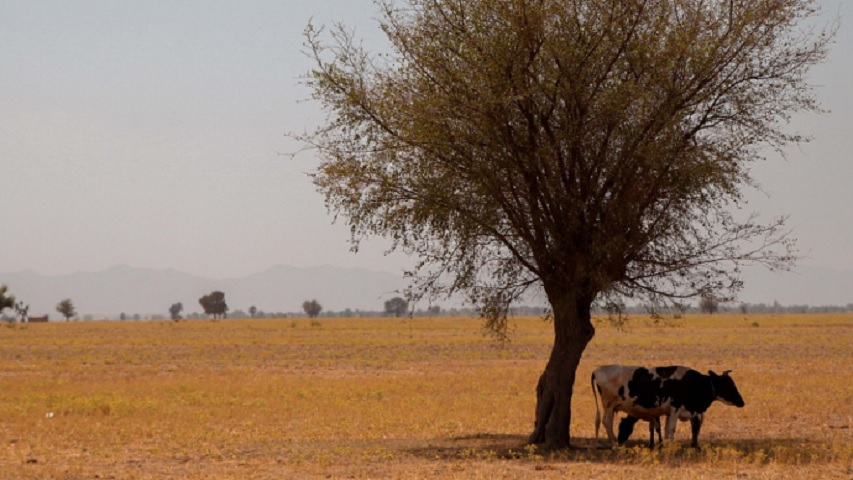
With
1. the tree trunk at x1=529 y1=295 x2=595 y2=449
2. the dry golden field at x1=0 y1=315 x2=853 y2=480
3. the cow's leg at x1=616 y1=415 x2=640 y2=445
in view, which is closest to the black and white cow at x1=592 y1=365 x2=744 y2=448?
the cow's leg at x1=616 y1=415 x2=640 y2=445

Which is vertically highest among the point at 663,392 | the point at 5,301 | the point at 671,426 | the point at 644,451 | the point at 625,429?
the point at 5,301

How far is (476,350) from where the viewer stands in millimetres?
71438

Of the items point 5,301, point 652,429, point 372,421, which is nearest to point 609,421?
point 652,429

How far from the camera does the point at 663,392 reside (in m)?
22.7

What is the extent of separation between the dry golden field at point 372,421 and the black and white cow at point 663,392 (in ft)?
2.61

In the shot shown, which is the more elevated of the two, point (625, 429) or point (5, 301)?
point (5, 301)

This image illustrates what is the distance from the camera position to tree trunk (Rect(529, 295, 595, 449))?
77.3 ft

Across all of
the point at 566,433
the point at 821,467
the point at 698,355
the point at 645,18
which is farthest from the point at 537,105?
the point at 698,355

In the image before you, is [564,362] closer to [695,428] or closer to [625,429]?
[625,429]

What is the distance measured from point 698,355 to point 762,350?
8552 millimetres

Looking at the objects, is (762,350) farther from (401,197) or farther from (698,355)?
(401,197)

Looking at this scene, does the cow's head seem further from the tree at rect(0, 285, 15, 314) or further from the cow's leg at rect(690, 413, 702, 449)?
the tree at rect(0, 285, 15, 314)

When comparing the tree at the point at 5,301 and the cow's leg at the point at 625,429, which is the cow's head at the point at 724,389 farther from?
the tree at the point at 5,301

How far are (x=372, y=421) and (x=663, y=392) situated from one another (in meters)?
11.0
